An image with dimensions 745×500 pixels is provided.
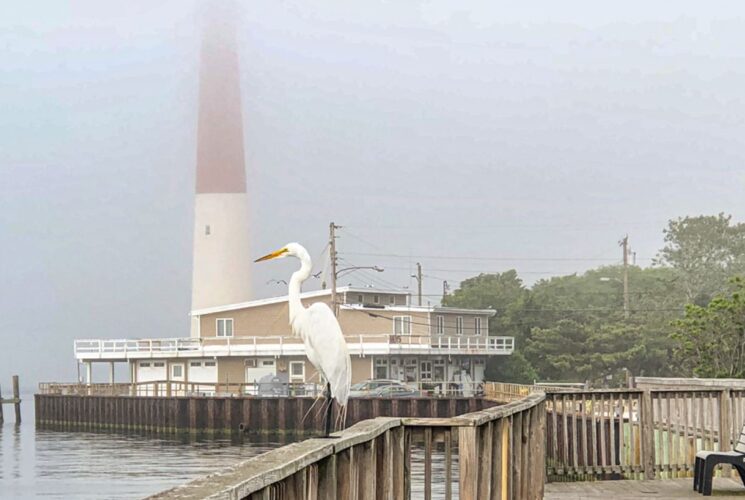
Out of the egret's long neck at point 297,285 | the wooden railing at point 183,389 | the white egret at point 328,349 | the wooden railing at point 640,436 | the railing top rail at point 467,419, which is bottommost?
the wooden railing at point 183,389

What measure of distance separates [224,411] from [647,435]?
61.3 metres

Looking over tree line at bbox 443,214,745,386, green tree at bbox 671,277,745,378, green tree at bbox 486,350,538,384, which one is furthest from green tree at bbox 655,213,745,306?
green tree at bbox 671,277,745,378

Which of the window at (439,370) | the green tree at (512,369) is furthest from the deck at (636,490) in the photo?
the green tree at (512,369)

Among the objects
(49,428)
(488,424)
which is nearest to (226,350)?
(49,428)

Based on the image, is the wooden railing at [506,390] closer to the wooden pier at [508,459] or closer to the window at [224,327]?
the window at [224,327]

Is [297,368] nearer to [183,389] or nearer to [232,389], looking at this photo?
[232,389]

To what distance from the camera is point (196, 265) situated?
10656cm

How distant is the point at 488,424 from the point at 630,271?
457ft

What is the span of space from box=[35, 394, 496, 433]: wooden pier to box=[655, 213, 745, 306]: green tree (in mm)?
72437

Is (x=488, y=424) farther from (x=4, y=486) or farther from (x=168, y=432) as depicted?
(x=168, y=432)

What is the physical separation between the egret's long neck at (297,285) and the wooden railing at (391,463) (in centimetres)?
261

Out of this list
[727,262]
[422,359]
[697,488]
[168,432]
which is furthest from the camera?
[727,262]

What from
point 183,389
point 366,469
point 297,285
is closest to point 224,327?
point 183,389

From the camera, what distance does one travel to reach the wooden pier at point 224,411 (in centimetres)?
7038
